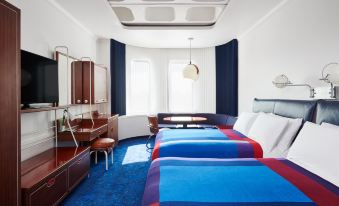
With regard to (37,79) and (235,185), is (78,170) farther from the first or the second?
(235,185)

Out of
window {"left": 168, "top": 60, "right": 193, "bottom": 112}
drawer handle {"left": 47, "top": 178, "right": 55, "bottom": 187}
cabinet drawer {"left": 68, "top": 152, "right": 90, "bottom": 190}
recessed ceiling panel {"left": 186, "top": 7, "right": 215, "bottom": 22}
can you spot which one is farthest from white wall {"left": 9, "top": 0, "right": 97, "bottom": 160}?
window {"left": 168, "top": 60, "right": 193, "bottom": 112}

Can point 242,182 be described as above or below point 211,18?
below

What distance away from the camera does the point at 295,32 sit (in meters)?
2.82

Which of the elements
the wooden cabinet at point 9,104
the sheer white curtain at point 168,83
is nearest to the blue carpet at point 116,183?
the wooden cabinet at point 9,104

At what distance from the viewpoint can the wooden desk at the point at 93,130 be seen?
122 inches

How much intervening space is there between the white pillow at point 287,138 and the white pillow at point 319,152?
0.84ft

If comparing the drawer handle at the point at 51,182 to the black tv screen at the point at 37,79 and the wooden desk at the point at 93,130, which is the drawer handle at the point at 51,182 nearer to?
the black tv screen at the point at 37,79

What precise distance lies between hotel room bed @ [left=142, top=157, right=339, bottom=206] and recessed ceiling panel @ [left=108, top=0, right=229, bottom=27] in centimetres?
239

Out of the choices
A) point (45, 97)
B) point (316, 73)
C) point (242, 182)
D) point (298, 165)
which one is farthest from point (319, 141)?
point (45, 97)

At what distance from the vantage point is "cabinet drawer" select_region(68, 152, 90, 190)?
245 centimetres

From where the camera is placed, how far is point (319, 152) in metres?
1.60

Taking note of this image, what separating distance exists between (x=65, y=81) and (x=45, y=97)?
932 mm

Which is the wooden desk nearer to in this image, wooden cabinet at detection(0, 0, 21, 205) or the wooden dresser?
the wooden dresser

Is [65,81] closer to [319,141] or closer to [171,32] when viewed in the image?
[171,32]
